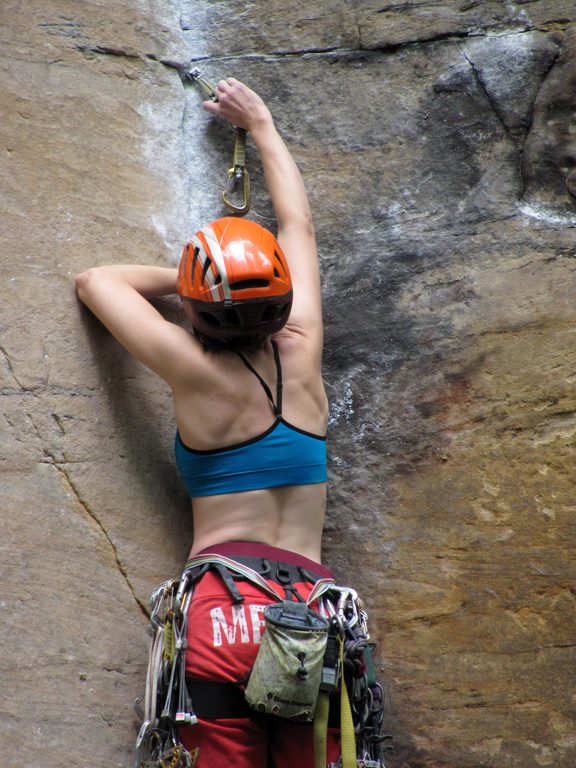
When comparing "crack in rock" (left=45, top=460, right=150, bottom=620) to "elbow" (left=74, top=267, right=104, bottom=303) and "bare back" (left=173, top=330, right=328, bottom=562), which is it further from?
"elbow" (left=74, top=267, right=104, bottom=303)

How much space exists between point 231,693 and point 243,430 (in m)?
0.76

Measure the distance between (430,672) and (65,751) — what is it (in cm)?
116

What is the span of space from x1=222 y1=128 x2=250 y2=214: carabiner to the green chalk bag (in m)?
1.59

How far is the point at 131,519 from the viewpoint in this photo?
2.96m

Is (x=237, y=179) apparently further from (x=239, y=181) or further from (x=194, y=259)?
(x=194, y=259)

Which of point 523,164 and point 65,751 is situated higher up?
point 523,164

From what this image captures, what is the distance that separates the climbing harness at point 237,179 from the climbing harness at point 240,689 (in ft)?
4.51

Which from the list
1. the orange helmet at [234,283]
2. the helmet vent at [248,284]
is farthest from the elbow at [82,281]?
the helmet vent at [248,284]

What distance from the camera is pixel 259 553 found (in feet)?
8.92

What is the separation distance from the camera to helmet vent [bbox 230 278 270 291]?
266cm

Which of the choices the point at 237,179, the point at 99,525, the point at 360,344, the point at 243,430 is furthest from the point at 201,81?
the point at 99,525

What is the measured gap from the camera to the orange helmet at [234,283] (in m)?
2.67

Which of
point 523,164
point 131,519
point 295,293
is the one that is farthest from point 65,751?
point 523,164

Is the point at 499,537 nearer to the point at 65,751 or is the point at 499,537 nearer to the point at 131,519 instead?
the point at 131,519
